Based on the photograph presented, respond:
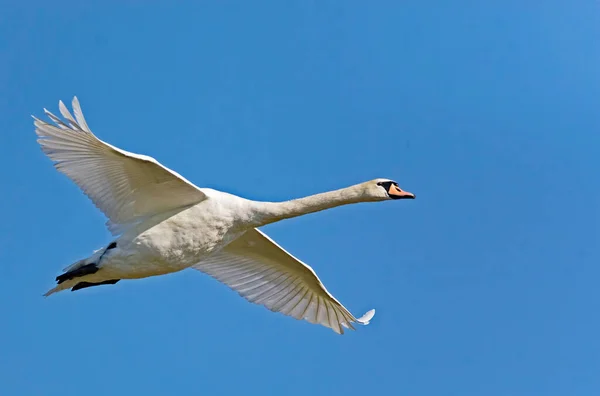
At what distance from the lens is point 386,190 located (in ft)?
51.4

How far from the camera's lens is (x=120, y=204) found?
15.6m

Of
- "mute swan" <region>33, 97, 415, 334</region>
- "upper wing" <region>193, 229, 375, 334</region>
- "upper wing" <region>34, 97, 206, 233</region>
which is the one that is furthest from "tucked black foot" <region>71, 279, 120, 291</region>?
"upper wing" <region>193, 229, 375, 334</region>

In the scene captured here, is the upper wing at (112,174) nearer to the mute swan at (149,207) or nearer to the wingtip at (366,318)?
the mute swan at (149,207)

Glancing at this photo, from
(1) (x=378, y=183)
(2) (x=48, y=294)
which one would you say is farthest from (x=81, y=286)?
(1) (x=378, y=183)

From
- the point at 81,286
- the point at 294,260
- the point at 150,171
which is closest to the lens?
the point at 150,171

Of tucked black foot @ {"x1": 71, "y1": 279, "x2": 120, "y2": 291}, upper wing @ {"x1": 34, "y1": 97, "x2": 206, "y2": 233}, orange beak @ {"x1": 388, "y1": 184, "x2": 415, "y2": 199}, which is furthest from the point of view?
tucked black foot @ {"x1": 71, "y1": 279, "x2": 120, "y2": 291}

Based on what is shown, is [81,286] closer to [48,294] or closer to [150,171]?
[48,294]

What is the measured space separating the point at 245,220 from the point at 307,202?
3.36 feet

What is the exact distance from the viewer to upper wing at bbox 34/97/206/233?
14.4m

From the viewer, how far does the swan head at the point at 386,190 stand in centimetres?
1565

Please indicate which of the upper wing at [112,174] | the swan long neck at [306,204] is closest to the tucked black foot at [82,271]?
the upper wing at [112,174]

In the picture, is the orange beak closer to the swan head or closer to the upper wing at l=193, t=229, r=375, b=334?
the swan head

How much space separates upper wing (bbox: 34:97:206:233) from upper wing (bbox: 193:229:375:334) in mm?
2336

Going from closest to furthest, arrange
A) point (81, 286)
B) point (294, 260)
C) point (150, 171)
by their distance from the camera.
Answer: point (150, 171) → point (81, 286) → point (294, 260)
